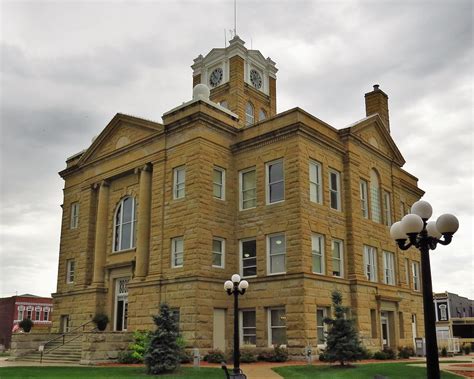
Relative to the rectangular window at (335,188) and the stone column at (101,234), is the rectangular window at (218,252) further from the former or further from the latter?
the stone column at (101,234)

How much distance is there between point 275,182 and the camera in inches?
1120

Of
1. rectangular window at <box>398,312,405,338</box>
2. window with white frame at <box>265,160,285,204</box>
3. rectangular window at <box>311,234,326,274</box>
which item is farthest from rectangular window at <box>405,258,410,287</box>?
window with white frame at <box>265,160,285,204</box>

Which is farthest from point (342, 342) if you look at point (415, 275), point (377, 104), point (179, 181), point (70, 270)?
point (70, 270)

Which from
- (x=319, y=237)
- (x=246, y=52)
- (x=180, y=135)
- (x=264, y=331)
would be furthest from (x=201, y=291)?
(x=246, y=52)

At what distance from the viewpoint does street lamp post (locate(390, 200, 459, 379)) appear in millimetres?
9762

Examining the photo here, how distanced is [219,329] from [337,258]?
7354mm

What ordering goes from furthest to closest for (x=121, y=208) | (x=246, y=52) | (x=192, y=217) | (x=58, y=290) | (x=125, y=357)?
(x=246, y=52) → (x=58, y=290) → (x=121, y=208) → (x=192, y=217) → (x=125, y=357)

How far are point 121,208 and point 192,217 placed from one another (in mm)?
8069

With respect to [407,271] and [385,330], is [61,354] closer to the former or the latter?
[385,330]

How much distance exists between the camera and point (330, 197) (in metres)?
29.3

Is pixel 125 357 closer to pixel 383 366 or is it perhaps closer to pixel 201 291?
pixel 201 291

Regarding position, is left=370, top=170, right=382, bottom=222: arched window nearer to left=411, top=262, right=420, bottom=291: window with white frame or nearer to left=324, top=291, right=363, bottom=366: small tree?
left=411, top=262, right=420, bottom=291: window with white frame

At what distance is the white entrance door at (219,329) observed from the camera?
26703 millimetres

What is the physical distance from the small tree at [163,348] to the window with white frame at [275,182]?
31.3ft
